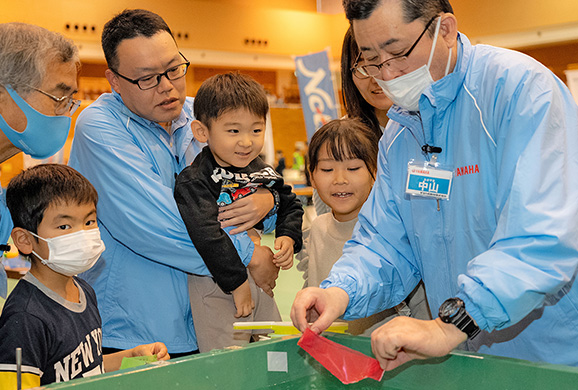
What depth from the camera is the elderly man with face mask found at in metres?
1.87

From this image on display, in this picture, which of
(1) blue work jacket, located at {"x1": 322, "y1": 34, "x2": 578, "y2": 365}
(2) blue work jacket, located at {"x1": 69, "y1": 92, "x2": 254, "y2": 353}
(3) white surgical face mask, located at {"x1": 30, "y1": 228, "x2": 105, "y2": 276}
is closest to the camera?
(1) blue work jacket, located at {"x1": 322, "y1": 34, "x2": 578, "y2": 365}

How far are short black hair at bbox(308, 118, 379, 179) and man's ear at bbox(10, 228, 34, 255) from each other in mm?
1172

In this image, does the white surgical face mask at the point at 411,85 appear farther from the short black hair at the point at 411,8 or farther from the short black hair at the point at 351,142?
the short black hair at the point at 351,142

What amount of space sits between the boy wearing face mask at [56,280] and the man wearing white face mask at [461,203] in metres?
0.65

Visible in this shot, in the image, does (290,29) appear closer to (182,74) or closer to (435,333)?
(182,74)

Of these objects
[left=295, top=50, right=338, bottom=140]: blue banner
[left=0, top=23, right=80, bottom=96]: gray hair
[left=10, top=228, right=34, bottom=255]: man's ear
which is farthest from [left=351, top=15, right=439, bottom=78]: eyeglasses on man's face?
[left=295, top=50, right=338, bottom=140]: blue banner

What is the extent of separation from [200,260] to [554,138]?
124 cm

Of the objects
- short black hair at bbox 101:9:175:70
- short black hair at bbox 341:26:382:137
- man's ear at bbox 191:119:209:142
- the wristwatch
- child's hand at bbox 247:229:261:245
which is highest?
short black hair at bbox 101:9:175:70

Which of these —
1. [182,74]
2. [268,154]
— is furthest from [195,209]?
[268,154]

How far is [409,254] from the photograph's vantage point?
5.76 ft

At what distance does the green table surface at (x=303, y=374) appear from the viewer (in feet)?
4.04

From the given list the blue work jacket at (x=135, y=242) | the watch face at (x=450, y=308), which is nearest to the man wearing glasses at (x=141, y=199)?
the blue work jacket at (x=135, y=242)

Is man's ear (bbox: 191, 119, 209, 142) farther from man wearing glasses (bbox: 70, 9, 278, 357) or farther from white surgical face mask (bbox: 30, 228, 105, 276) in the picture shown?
white surgical face mask (bbox: 30, 228, 105, 276)

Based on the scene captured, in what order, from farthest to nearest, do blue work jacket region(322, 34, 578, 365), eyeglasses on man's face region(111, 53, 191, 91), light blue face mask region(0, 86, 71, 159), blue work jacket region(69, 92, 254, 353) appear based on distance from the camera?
Answer: eyeglasses on man's face region(111, 53, 191, 91) → blue work jacket region(69, 92, 254, 353) → light blue face mask region(0, 86, 71, 159) → blue work jacket region(322, 34, 578, 365)
